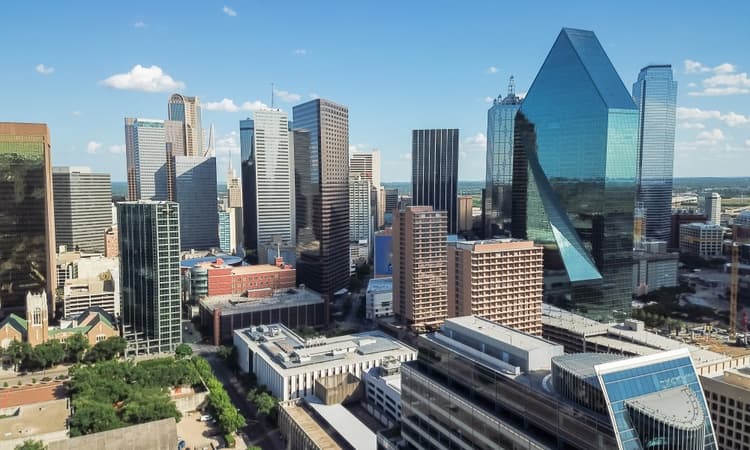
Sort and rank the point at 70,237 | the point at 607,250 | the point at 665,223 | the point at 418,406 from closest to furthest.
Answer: the point at 418,406 → the point at 607,250 → the point at 70,237 → the point at 665,223

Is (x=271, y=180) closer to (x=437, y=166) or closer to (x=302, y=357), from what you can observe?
(x=437, y=166)

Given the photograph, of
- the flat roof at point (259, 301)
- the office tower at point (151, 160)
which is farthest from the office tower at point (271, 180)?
the office tower at point (151, 160)

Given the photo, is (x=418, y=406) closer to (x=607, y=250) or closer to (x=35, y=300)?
(x=607, y=250)

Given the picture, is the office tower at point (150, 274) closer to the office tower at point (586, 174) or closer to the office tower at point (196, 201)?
the office tower at point (586, 174)

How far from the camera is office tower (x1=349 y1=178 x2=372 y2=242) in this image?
14600cm

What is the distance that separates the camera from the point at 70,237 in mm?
119250

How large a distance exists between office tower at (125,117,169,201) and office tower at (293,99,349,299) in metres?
88.2

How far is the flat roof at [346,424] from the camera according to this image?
3979cm

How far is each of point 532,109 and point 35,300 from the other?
69.6 metres

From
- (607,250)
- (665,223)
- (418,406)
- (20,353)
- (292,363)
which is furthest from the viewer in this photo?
(665,223)

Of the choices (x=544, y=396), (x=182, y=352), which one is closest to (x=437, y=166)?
(x=182, y=352)

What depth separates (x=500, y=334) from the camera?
2497 cm

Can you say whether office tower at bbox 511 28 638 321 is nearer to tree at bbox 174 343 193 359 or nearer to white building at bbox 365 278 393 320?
white building at bbox 365 278 393 320

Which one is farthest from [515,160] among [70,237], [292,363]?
[70,237]
